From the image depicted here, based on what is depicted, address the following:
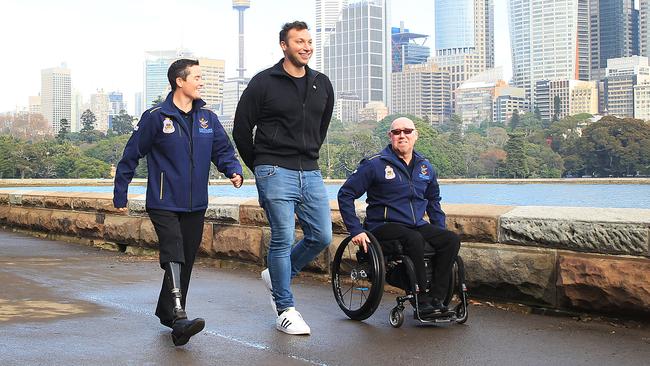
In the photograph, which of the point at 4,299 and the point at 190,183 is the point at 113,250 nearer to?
the point at 4,299

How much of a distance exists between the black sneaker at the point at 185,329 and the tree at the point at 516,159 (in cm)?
11339

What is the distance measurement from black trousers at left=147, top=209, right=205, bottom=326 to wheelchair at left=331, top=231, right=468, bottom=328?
3.55 ft

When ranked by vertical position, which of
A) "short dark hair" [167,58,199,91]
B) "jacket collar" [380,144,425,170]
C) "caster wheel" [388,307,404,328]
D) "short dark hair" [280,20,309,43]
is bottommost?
"caster wheel" [388,307,404,328]

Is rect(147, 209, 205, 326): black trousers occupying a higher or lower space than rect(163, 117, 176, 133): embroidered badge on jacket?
lower

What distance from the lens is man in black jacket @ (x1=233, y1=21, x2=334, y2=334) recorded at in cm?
565

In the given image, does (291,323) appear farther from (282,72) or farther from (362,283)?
(282,72)

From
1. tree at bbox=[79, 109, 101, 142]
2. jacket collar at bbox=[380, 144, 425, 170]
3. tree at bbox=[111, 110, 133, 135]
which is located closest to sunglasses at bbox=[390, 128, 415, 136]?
jacket collar at bbox=[380, 144, 425, 170]

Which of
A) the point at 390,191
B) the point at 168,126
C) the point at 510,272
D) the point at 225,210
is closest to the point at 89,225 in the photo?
the point at 225,210

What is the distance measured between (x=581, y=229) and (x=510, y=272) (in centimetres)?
64

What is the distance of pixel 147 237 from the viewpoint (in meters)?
10.7

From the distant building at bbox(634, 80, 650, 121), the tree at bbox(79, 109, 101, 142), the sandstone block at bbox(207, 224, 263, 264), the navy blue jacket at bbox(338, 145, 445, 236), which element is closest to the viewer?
the navy blue jacket at bbox(338, 145, 445, 236)

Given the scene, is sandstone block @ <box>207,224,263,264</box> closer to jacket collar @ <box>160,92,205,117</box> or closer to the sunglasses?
the sunglasses

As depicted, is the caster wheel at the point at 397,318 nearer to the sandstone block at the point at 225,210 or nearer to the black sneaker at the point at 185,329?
the black sneaker at the point at 185,329

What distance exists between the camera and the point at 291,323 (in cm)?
560
